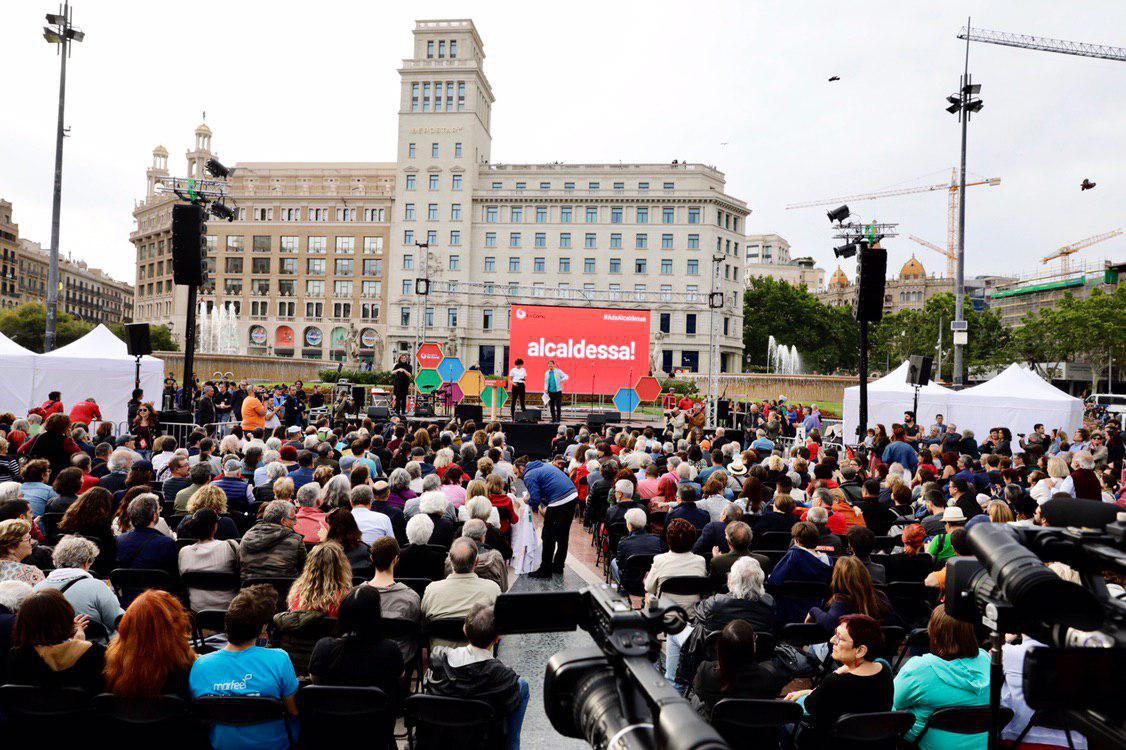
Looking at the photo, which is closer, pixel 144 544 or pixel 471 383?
pixel 144 544

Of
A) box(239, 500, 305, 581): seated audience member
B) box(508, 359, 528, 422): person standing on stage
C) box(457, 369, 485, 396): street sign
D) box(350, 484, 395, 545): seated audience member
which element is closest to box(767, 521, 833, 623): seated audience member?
box(350, 484, 395, 545): seated audience member

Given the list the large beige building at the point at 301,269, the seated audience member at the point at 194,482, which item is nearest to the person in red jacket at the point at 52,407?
the seated audience member at the point at 194,482

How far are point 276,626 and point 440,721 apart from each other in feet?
4.31

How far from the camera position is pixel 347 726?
3.57m

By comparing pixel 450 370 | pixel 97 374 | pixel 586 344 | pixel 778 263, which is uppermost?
pixel 778 263

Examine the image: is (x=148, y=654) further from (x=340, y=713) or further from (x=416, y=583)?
(x=416, y=583)

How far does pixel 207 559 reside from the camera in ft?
17.5

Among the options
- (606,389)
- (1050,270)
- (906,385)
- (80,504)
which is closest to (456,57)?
(606,389)

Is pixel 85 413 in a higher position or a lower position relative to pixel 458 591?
higher

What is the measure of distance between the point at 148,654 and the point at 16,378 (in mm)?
18418

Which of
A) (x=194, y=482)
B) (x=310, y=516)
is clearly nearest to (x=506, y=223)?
(x=194, y=482)

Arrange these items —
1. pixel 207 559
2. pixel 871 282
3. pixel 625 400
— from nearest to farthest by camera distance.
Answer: pixel 207 559 → pixel 871 282 → pixel 625 400

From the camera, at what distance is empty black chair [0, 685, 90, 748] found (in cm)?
338

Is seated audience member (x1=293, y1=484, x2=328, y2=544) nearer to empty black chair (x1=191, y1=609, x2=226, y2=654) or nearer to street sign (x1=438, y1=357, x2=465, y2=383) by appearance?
empty black chair (x1=191, y1=609, x2=226, y2=654)
